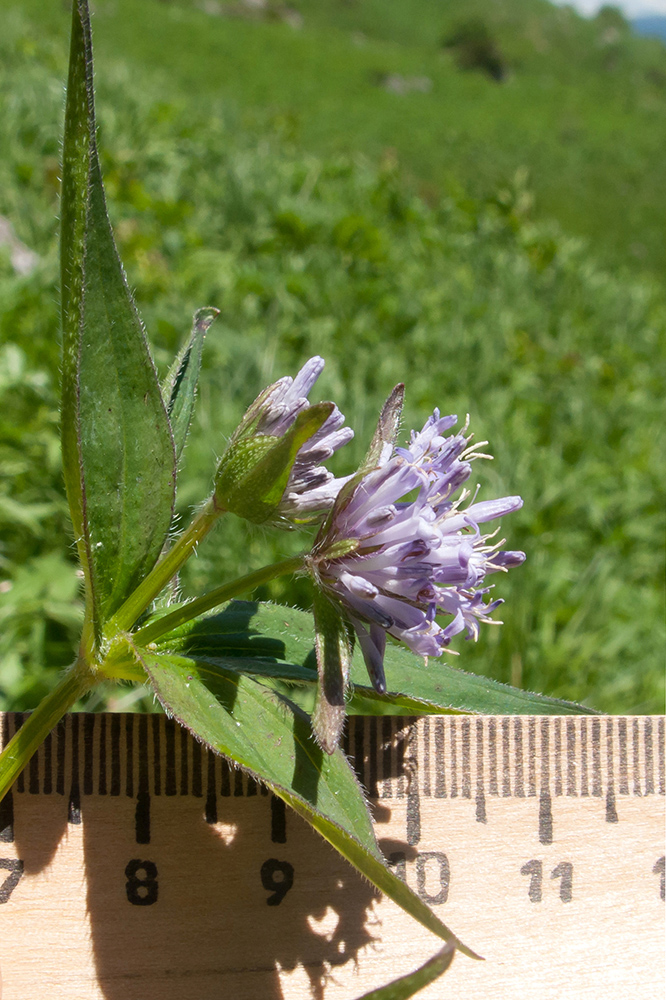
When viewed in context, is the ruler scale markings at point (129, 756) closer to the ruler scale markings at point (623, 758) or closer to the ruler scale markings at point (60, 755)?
the ruler scale markings at point (60, 755)

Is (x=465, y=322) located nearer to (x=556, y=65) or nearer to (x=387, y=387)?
(x=387, y=387)

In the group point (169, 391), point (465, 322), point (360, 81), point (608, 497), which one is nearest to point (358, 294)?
point (465, 322)

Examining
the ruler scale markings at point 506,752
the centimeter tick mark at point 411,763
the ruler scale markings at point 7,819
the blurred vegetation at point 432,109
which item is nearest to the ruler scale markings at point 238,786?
the centimeter tick mark at point 411,763

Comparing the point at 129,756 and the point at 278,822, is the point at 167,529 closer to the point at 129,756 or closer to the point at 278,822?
the point at 129,756

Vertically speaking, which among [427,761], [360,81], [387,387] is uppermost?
[360,81]

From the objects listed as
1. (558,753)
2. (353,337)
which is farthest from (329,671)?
(353,337)

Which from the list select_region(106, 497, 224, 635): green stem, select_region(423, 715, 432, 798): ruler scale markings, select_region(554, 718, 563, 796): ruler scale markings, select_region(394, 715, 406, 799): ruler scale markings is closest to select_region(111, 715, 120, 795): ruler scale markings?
select_region(106, 497, 224, 635): green stem

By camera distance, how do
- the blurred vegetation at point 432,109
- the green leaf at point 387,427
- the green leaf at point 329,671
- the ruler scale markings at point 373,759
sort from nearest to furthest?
the green leaf at point 329,671, the green leaf at point 387,427, the ruler scale markings at point 373,759, the blurred vegetation at point 432,109
